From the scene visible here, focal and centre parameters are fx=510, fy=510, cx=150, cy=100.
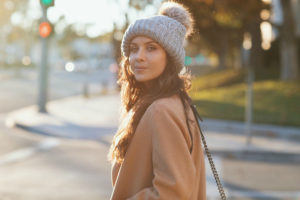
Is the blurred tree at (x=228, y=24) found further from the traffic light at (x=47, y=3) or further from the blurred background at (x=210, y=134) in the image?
the traffic light at (x=47, y=3)

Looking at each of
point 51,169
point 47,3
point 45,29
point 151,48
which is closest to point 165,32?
point 151,48

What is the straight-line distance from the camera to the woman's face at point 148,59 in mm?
2211

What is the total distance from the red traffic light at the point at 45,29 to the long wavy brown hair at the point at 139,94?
13.8m

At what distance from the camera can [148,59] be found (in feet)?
7.21

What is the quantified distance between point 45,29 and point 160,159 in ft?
47.1

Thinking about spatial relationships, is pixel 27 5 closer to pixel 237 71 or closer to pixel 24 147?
pixel 237 71

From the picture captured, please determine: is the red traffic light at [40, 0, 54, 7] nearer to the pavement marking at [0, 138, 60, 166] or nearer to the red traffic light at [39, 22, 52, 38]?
the red traffic light at [39, 22, 52, 38]

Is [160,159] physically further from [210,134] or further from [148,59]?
[210,134]

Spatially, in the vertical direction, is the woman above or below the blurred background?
above

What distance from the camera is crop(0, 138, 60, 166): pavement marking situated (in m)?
9.06

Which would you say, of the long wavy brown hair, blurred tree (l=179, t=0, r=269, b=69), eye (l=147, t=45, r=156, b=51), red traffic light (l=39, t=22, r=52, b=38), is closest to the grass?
blurred tree (l=179, t=0, r=269, b=69)

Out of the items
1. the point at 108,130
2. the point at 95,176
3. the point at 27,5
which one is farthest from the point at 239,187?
the point at 27,5

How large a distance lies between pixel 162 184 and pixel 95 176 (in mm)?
5993

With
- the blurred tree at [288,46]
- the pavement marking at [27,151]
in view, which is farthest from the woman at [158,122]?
the blurred tree at [288,46]
